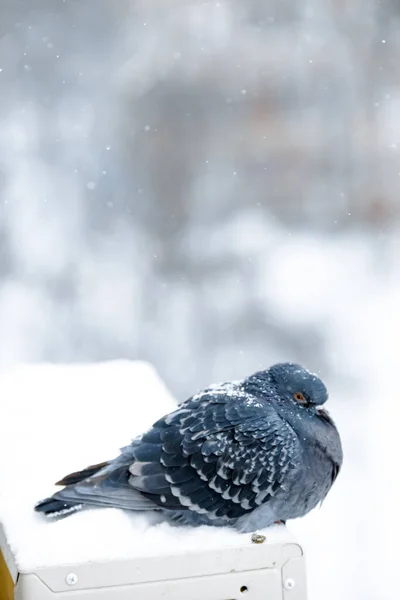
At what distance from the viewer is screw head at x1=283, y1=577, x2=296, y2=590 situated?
1.17 meters

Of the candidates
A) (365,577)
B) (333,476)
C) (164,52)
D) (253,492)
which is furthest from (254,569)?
(164,52)

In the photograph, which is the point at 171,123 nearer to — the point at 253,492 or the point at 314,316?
the point at 314,316

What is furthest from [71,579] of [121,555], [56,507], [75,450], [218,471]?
[75,450]

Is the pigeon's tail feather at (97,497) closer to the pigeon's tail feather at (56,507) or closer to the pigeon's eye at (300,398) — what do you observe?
the pigeon's tail feather at (56,507)

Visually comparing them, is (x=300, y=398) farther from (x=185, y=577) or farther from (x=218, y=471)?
(x=185, y=577)

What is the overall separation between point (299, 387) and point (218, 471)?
0.25 meters

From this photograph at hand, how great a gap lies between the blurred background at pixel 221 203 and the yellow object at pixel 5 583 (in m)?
2.06

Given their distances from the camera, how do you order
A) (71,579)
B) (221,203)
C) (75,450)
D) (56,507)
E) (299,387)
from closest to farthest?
(71,579) → (56,507) → (299,387) → (75,450) → (221,203)

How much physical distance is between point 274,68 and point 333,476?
251 cm

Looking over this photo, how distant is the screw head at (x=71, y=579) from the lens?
1.10 metres

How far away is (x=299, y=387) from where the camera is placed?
56.6 inches

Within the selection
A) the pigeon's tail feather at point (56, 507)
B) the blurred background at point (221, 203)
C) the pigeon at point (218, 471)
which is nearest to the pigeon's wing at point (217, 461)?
the pigeon at point (218, 471)

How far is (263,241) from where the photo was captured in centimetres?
373

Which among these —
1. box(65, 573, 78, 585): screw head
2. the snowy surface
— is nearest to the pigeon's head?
the snowy surface
